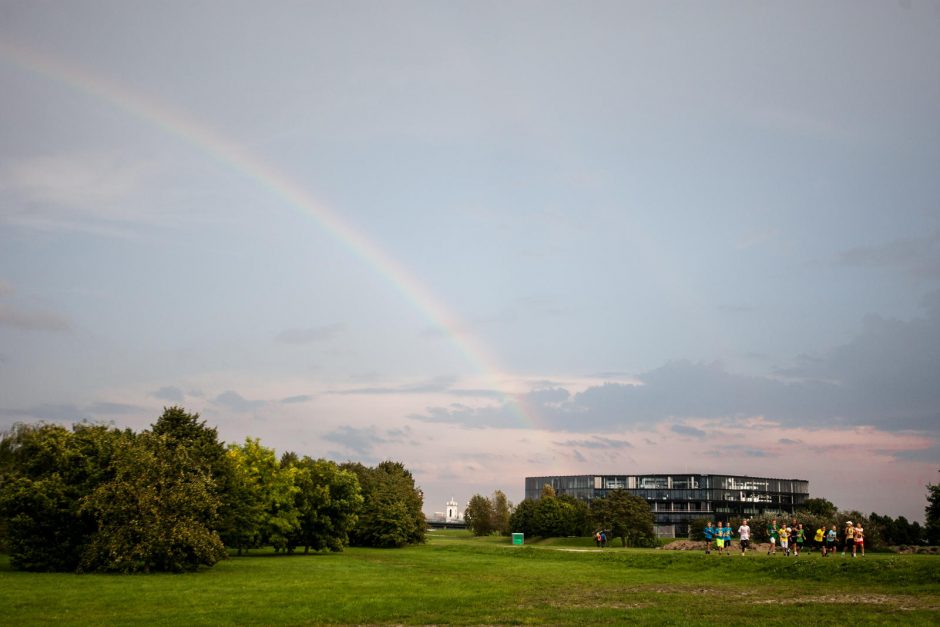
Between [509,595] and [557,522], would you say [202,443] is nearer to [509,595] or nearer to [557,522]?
[509,595]

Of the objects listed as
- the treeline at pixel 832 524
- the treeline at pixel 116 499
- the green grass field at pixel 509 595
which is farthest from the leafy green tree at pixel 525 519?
the green grass field at pixel 509 595

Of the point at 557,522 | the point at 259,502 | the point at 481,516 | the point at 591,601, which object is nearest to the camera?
the point at 591,601

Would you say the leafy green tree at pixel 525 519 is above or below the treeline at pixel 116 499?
below

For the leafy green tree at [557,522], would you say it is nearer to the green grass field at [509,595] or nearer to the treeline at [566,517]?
the treeline at [566,517]

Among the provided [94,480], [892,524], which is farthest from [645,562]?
[892,524]

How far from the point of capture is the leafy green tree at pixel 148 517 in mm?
49875

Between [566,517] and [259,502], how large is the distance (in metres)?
75.5

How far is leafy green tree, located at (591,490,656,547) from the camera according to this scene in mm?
107375

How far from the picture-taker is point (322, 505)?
83625 millimetres

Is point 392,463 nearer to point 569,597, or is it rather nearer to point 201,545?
point 201,545

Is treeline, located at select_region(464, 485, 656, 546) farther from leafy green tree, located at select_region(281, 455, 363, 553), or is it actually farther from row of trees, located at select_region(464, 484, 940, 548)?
leafy green tree, located at select_region(281, 455, 363, 553)

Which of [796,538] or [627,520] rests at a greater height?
[796,538]

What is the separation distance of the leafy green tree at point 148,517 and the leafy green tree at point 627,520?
221 feet

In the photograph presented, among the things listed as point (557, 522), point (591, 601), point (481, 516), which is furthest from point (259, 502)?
point (481, 516)
